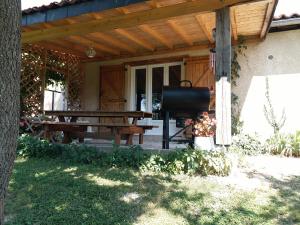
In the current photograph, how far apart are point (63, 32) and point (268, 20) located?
13.4ft

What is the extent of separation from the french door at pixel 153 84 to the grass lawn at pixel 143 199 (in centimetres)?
468

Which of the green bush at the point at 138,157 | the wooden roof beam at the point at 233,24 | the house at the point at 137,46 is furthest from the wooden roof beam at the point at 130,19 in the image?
the green bush at the point at 138,157

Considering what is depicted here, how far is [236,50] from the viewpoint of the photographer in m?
7.64

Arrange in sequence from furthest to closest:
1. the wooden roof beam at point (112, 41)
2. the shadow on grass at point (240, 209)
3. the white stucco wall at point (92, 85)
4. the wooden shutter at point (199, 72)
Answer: the white stucco wall at point (92, 85) → the wooden shutter at point (199, 72) → the wooden roof beam at point (112, 41) → the shadow on grass at point (240, 209)

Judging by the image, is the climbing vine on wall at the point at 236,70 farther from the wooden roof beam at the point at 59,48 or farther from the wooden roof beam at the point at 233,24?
the wooden roof beam at the point at 59,48

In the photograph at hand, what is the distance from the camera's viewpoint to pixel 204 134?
15.1 ft

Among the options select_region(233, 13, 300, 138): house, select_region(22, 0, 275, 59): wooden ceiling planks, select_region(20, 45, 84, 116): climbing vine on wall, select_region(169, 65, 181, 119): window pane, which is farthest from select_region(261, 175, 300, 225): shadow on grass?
select_region(20, 45, 84, 116): climbing vine on wall

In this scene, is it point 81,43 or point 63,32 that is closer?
point 63,32

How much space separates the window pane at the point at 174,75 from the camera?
8648 mm

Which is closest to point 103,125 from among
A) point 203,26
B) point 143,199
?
point 143,199

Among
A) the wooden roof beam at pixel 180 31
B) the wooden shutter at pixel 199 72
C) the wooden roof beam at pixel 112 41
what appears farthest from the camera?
the wooden shutter at pixel 199 72

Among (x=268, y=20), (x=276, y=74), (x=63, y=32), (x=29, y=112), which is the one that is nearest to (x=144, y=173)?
(x=63, y=32)

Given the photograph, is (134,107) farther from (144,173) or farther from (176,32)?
(144,173)

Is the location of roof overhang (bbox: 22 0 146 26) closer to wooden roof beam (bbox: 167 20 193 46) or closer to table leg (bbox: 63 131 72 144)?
wooden roof beam (bbox: 167 20 193 46)
